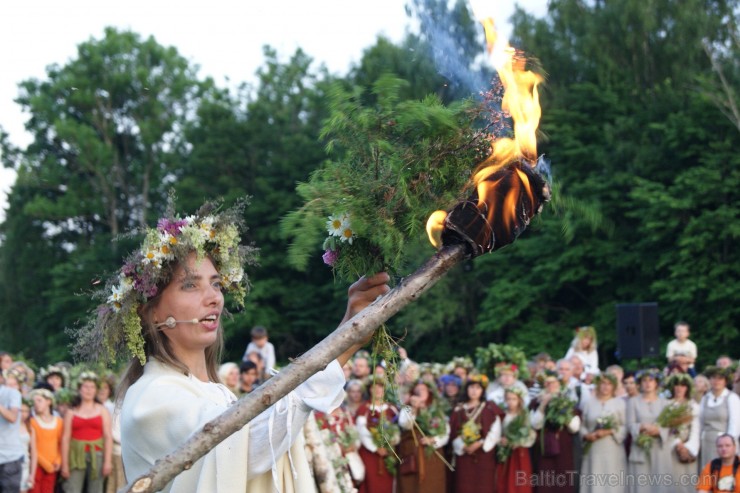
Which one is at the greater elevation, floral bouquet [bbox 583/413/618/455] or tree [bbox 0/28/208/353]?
tree [bbox 0/28/208/353]

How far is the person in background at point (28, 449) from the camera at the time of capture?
13.8 meters

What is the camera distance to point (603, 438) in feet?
48.1

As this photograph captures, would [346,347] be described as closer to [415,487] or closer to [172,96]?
[415,487]

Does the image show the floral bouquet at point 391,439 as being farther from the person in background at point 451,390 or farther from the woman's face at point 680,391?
the woman's face at point 680,391

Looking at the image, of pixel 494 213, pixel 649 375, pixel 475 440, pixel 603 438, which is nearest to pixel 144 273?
pixel 494 213

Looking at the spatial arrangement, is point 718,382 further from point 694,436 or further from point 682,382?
point 694,436

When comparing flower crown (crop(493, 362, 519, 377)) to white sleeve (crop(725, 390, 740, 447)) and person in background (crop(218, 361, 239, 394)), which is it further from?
person in background (crop(218, 361, 239, 394))

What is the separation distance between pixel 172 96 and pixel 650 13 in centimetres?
2363

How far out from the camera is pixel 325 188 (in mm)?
4371

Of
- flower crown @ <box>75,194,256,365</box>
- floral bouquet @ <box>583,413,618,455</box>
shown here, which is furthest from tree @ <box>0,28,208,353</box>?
flower crown @ <box>75,194,256,365</box>

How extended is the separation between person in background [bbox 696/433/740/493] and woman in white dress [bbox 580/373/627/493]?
1.89 meters

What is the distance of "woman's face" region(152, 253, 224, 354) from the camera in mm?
4766

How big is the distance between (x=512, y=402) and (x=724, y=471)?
295 centimetres

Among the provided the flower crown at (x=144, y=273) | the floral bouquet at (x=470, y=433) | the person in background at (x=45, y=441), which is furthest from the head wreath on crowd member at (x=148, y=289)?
the person in background at (x=45, y=441)
